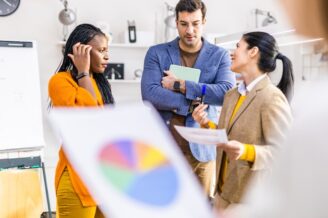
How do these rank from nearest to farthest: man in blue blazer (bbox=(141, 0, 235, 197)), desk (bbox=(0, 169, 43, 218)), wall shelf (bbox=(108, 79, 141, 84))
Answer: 1. man in blue blazer (bbox=(141, 0, 235, 197))
2. desk (bbox=(0, 169, 43, 218))
3. wall shelf (bbox=(108, 79, 141, 84))

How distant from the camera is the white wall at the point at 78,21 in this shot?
4.00m

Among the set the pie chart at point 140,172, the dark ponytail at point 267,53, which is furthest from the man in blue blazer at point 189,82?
the pie chart at point 140,172

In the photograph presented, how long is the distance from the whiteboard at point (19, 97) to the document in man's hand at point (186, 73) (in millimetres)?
1445

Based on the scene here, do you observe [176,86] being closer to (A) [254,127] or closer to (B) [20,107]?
(A) [254,127]

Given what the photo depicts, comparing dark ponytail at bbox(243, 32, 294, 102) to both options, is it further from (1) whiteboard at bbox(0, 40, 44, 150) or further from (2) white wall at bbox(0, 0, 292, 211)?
(2) white wall at bbox(0, 0, 292, 211)

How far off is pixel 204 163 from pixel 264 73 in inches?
24.7

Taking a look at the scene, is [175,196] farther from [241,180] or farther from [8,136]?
[8,136]

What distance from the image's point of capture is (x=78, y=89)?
6.36ft

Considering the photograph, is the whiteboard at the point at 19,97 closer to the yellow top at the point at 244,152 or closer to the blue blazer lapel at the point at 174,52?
the blue blazer lapel at the point at 174,52

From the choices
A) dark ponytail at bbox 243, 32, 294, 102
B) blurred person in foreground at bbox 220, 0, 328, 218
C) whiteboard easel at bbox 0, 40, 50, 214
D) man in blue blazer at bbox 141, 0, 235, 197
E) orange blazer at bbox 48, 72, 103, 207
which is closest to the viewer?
blurred person in foreground at bbox 220, 0, 328, 218

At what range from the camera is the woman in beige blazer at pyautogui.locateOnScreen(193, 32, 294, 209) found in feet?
6.25

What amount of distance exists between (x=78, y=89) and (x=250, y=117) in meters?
0.82

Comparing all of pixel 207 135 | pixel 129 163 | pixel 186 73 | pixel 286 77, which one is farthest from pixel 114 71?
pixel 129 163

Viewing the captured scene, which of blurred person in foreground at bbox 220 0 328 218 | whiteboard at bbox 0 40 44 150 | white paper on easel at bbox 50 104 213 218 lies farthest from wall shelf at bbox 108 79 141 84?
blurred person in foreground at bbox 220 0 328 218
